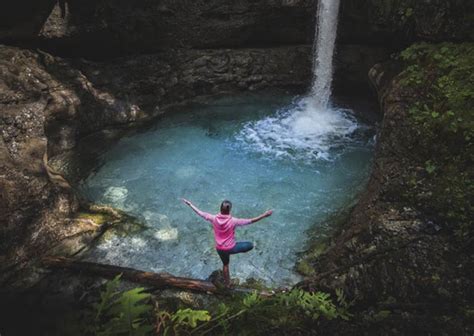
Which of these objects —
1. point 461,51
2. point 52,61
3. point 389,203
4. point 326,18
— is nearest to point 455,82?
point 461,51

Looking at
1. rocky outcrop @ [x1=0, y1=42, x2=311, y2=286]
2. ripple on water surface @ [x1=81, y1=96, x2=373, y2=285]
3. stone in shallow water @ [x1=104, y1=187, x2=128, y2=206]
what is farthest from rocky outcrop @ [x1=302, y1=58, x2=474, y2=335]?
rocky outcrop @ [x1=0, y1=42, x2=311, y2=286]

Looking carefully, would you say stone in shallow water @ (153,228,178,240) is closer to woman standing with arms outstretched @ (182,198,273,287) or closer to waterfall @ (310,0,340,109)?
woman standing with arms outstretched @ (182,198,273,287)

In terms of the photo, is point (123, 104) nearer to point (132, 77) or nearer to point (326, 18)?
point (132, 77)

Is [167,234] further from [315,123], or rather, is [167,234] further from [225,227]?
[315,123]

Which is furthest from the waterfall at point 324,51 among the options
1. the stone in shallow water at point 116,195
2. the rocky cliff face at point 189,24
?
the stone in shallow water at point 116,195

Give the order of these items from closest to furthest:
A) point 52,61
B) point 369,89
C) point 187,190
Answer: point 187,190, point 52,61, point 369,89

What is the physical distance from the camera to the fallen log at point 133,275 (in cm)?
615

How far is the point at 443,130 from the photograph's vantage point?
673 centimetres

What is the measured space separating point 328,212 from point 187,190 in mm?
3620

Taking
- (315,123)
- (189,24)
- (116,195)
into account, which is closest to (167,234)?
(116,195)

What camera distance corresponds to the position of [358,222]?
6977mm

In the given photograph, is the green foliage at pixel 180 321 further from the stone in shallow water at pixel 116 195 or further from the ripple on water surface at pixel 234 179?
the stone in shallow water at pixel 116 195

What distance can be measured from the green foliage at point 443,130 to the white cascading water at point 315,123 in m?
3.84

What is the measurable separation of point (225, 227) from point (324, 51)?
429 inches
